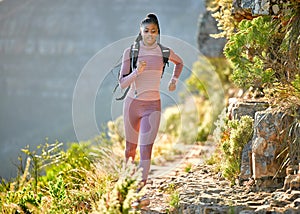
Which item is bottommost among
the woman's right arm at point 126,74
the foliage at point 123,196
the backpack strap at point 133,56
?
the foliage at point 123,196

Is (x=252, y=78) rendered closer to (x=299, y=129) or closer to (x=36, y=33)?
(x=299, y=129)

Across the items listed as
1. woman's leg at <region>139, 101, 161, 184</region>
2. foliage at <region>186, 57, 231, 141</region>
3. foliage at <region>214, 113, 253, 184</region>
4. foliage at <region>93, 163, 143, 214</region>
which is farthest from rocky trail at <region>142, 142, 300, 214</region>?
foliage at <region>186, 57, 231, 141</region>

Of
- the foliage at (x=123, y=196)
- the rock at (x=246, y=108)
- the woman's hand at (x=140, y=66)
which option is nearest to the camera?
the foliage at (x=123, y=196)

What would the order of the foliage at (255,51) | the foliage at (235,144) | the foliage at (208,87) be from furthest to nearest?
the foliage at (208,87)
the foliage at (235,144)
the foliage at (255,51)

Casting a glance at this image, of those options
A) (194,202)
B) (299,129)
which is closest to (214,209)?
(194,202)

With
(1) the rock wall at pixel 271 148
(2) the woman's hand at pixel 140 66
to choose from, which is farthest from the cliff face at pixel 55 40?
(1) the rock wall at pixel 271 148

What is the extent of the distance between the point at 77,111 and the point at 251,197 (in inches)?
82.6

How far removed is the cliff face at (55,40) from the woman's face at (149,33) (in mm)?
14698

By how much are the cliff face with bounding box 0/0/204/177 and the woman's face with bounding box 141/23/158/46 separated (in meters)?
14.7

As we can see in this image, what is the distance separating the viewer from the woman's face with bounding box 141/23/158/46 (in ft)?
16.0

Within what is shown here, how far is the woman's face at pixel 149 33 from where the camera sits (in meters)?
4.88

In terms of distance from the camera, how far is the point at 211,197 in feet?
15.8

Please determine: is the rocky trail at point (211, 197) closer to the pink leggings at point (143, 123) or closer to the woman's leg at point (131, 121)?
the pink leggings at point (143, 123)

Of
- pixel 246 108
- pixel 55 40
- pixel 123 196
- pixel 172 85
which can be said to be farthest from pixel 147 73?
pixel 55 40
